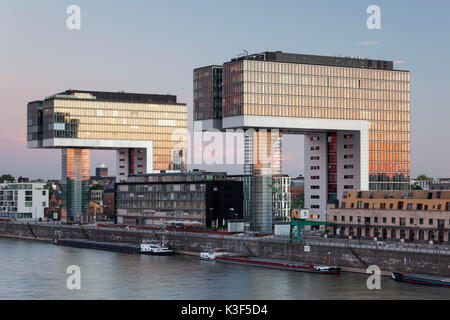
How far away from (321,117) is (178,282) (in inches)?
2936

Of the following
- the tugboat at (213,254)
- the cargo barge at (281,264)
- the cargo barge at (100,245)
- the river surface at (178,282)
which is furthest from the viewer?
the cargo barge at (100,245)

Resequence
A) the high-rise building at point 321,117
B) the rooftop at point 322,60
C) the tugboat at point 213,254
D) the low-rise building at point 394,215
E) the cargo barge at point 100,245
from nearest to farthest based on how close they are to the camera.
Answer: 1. the low-rise building at point 394,215
2. the tugboat at point 213,254
3. the cargo barge at point 100,245
4. the high-rise building at point 321,117
5. the rooftop at point 322,60

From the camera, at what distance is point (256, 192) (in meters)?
170

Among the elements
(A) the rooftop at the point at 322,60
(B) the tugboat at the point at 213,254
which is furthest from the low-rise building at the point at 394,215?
(A) the rooftop at the point at 322,60

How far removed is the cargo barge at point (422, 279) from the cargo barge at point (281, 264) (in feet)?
39.4

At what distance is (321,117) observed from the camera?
176m

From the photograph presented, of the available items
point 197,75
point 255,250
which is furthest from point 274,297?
point 197,75

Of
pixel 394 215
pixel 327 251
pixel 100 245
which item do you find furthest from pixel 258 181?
pixel 327 251

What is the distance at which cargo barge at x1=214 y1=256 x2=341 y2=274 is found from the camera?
12016cm

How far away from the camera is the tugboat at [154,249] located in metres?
158

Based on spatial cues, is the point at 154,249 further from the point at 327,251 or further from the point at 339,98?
the point at 339,98

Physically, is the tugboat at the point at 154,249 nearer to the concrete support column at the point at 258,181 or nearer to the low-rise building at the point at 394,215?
the concrete support column at the point at 258,181

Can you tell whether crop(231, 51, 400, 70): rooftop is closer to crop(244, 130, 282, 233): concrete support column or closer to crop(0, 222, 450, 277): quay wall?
crop(244, 130, 282, 233): concrete support column
